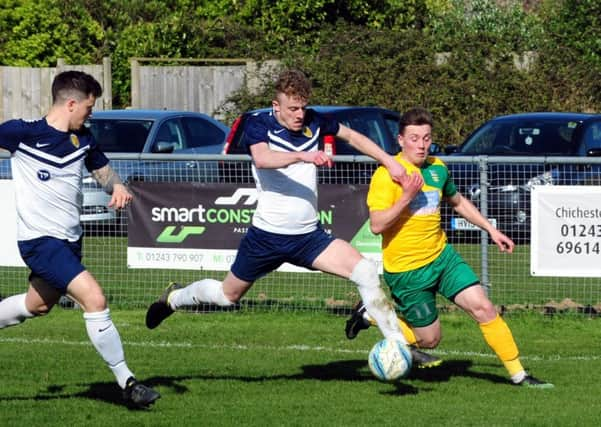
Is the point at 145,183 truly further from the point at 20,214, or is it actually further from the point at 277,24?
the point at 277,24

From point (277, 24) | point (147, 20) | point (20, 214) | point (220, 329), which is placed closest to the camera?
point (20, 214)

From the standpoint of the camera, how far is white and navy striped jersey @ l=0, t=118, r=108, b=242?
8.48 m

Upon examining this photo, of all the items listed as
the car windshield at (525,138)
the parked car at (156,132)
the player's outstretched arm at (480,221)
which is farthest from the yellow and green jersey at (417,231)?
the car windshield at (525,138)

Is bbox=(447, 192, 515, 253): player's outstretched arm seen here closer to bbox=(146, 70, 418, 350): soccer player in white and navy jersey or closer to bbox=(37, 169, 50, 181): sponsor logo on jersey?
bbox=(146, 70, 418, 350): soccer player in white and navy jersey

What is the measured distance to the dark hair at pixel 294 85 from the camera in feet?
29.0

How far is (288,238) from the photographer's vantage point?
9.10m

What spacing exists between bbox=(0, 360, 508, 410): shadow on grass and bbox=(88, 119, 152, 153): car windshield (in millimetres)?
9583

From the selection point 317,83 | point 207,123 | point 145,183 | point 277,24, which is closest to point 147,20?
point 277,24

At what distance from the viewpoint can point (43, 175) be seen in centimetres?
848

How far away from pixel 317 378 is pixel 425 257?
1288mm

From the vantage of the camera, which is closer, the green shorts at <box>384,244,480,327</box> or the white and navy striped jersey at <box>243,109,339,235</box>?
the white and navy striped jersey at <box>243,109,339,235</box>

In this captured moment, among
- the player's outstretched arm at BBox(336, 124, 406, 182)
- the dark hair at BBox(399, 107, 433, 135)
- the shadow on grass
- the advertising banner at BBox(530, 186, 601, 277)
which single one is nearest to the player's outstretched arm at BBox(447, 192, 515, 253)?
the dark hair at BBox(399, 107, 433, 135)

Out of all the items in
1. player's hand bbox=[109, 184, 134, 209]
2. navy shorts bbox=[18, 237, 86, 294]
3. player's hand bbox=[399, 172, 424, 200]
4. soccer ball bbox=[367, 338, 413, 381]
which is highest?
player's hand bbox=[399, 172, 424, 200]

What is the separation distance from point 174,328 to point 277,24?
1931 cm
